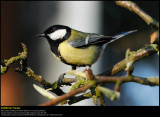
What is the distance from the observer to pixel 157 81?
1.44 feet

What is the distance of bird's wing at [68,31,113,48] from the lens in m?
1.10

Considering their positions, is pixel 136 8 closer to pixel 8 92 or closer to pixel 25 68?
pixel 25 68

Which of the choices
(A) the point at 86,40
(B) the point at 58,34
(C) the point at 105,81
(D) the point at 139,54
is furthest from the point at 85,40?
(C) the point at 105,81

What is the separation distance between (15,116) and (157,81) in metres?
0.31

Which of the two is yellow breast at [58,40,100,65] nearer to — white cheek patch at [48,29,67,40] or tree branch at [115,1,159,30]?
white cheek patch at [48,29,67,40]

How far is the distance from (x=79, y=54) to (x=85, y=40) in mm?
72

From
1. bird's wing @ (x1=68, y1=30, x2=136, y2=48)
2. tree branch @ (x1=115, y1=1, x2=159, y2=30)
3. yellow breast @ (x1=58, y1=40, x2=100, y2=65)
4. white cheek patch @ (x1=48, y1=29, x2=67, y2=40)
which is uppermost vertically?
tree branch @ (x1=115, y1=1, x2=159, y2=30)

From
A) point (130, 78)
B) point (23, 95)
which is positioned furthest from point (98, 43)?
point (23, 95)

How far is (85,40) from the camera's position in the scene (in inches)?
44.8

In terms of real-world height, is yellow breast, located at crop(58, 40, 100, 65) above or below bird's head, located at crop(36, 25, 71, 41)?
below

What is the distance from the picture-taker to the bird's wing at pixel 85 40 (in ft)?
3.59

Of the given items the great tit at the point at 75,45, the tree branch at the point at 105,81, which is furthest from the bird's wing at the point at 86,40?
the tree branch at the point at 105,81

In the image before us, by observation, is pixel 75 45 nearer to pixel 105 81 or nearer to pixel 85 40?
pixel 85 40

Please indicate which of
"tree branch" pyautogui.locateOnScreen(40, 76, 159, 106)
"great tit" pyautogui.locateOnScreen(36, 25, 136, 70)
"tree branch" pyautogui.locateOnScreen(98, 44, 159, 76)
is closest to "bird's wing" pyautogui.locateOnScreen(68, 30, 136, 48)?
"great tit" pyautogui.locateOnScreen(36, 25, 136, 70)
